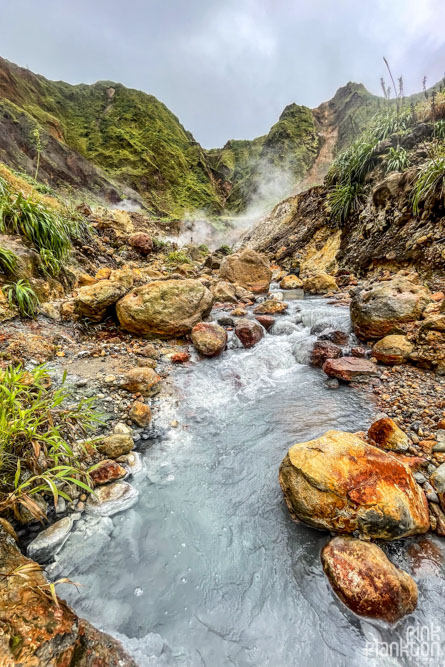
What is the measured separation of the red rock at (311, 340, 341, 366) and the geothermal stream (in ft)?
3.66

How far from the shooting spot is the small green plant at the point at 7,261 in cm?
339

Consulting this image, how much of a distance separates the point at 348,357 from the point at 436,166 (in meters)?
A: 4.95

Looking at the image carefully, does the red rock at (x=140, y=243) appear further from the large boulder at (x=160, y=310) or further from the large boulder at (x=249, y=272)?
the large boulder at (x=160, y=310)

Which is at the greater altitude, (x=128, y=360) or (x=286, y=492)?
(x=128, y=360)

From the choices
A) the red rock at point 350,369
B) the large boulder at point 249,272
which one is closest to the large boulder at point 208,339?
the red rock at point 350,369

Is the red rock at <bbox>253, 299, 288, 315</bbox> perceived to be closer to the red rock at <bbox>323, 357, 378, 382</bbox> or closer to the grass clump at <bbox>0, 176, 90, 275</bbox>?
the red rock at <bbox>323, 357, 378, 382</bbox>

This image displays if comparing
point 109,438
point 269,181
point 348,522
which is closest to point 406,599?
point 348,522

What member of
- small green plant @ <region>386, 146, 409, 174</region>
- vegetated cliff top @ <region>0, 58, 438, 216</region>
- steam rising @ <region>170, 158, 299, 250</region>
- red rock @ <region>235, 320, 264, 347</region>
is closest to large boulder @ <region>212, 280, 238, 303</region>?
red rock @ <region>235, 320, 264, 347</region>

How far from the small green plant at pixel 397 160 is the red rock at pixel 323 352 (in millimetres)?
7078

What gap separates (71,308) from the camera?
154 inches

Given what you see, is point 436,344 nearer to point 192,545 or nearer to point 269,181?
point 192,545

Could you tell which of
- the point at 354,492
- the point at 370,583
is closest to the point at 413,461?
the point at 354,492

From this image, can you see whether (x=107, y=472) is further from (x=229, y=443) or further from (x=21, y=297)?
(x=21, y=297)

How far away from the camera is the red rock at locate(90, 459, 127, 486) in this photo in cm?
204
